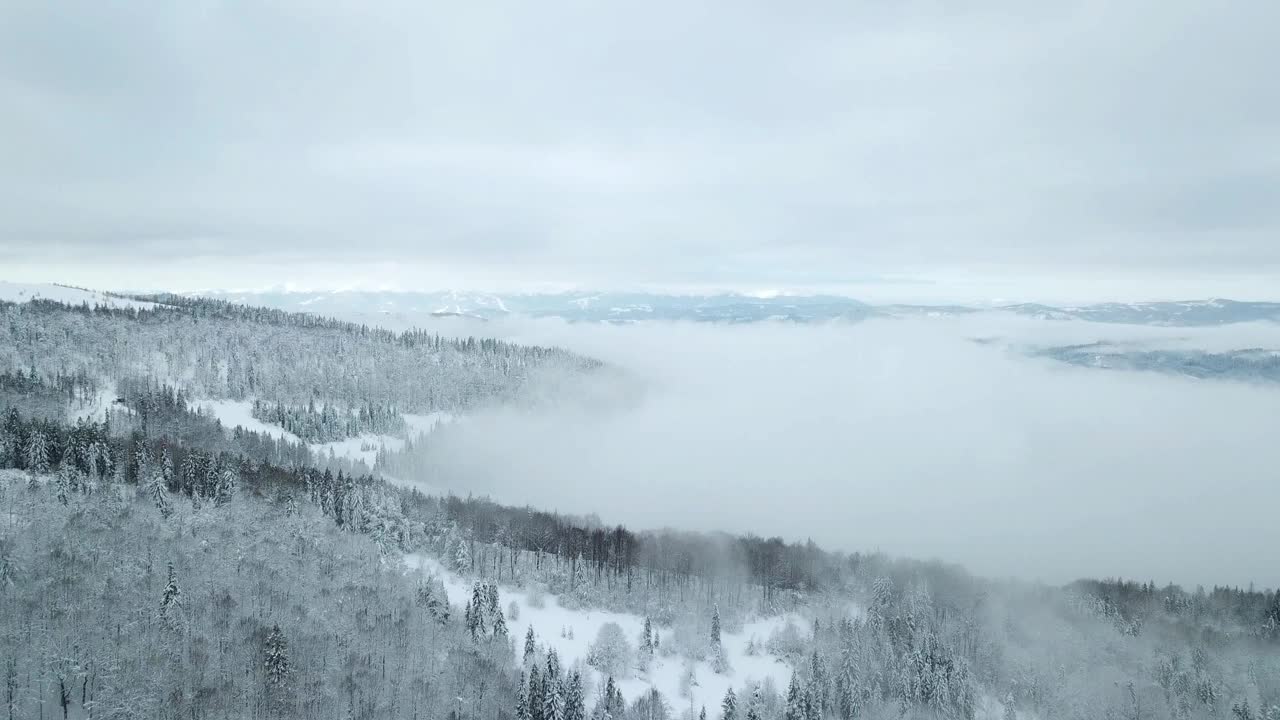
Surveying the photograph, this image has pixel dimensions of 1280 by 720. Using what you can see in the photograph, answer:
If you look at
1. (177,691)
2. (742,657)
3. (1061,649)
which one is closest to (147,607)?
(177,691)

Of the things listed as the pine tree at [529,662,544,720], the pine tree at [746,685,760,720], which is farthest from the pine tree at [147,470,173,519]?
the pine tree at [746,685,760,720]

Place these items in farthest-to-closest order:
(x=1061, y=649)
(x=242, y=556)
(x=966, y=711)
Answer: (x=1061, y=649) → (x=966, y=711) → (x=242, y=556)

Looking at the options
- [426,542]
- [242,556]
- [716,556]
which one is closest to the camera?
[242,556]

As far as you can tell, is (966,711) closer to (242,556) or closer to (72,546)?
(242,556)

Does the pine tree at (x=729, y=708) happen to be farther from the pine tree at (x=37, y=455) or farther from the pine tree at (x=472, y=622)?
the pine tree at (x=37, y=455)

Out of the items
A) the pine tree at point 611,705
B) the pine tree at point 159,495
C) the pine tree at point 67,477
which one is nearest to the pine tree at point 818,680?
the pine tree at point 611,705

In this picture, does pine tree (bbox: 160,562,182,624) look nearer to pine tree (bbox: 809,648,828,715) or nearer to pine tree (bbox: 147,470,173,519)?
pine tree (bbox: 147,470,173,519)

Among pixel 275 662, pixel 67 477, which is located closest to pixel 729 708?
pixel 275 662
